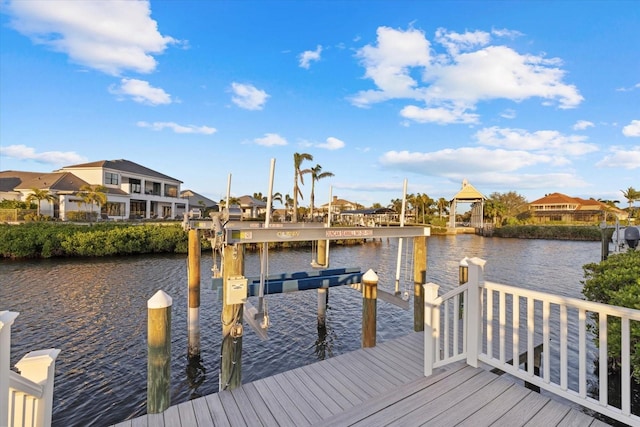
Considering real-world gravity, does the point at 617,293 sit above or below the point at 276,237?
below

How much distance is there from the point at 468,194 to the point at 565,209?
2926 centimetres

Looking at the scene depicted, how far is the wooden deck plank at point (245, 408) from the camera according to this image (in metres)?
3.11

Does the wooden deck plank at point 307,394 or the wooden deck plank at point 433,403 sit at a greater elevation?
the wooden deck plank at point 433,403

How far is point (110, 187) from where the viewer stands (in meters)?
34.6

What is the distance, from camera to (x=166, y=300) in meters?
3.55

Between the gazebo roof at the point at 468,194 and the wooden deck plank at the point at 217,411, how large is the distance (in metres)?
56.0

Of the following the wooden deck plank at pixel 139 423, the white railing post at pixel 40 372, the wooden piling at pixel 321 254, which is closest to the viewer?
the white railing post at pixel 40 372

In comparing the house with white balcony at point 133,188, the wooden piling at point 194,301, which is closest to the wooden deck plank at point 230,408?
the wooden piling at point 194,301

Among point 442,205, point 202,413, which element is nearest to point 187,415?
point 202,413

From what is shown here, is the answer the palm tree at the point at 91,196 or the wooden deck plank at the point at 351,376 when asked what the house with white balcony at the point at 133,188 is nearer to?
the palm tree at the point at 91,196

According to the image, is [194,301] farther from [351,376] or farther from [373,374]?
[373,374]

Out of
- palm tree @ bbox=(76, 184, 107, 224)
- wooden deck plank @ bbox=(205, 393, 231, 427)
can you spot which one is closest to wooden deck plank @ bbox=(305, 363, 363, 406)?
wooden deck plank @ bbox=(205, 393, 231, 427)

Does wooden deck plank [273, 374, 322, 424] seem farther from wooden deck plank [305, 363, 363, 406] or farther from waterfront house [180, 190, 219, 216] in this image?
waterfront house [180, 190, 219, 216]

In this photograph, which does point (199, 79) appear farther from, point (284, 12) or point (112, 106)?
point (112, 106)
